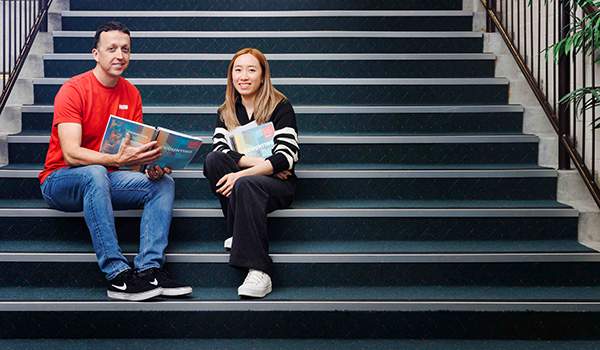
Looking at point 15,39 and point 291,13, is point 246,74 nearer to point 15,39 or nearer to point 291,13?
point 291,13

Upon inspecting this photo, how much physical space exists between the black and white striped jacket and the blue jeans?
0.93ft

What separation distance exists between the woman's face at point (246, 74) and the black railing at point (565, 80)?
1.20 metres

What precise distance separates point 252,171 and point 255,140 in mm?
179

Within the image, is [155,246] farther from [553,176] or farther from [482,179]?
[553,176]

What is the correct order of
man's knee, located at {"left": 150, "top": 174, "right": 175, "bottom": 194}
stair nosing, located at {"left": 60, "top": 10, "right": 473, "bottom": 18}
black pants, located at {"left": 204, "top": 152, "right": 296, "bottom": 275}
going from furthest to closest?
stair nosing, located at {"left": 60, "top": 10, "right": 473, "bottom": 18}, man's knee, located at {"left": 150, "top": 174, "right": 175, "bottom": 194}, black pants, located at {"left": 204, "top": 152, "right": 296, "bottom": 275}

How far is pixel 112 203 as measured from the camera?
2.08 metres

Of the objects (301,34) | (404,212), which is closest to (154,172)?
(404,212)

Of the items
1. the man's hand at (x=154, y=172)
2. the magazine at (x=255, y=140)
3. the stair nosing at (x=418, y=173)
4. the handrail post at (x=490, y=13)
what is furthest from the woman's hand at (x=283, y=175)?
the handrail post at (x=490, y=13)

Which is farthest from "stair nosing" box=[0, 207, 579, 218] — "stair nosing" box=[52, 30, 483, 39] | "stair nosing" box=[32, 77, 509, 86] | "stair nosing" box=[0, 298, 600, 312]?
"stair nosing" box=[52, 30, 483, 39]

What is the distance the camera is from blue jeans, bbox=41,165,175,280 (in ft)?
6.29

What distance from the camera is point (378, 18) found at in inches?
134

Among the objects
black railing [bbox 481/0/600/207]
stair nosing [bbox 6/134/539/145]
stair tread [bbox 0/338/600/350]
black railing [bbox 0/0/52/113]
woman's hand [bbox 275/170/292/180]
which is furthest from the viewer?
black railing [bbox 0/0/52/113]

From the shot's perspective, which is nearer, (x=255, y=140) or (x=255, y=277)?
(x=255, y=277)

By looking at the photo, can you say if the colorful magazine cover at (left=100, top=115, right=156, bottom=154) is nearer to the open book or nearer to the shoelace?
the open book
